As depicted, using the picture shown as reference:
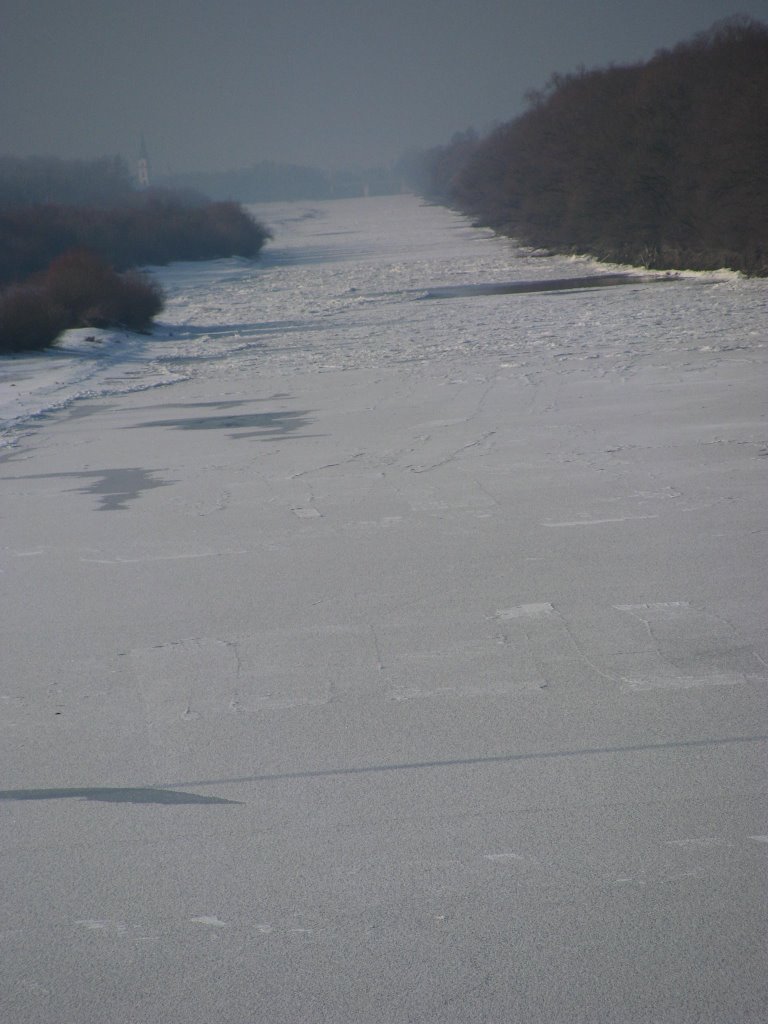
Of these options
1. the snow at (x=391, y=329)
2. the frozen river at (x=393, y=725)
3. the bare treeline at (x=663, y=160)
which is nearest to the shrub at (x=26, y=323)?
the snow at (x=391, y=329)

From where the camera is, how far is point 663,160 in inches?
1479

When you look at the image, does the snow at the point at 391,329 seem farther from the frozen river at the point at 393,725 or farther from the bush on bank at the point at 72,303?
the frozen river at the point at 393,725

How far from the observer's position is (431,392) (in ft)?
43.6

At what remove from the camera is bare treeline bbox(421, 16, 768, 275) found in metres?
29.5

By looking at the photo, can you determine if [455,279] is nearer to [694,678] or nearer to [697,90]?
[697,90]

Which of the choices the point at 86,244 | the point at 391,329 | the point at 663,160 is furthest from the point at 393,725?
the point at 86,244

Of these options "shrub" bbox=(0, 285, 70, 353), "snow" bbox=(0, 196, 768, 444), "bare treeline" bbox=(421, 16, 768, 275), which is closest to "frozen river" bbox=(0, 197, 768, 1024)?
"snow" bbox=(0, 196, 768, 444)

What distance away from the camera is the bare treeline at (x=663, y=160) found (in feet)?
96.9

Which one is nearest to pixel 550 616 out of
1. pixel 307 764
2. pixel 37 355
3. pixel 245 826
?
pixel 307 764

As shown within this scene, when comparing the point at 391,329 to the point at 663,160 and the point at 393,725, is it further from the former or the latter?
the point at 663,160

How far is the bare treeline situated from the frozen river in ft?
69.2

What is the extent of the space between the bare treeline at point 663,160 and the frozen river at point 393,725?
21086mm

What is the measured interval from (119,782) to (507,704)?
4.87ft

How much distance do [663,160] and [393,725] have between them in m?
36.8
